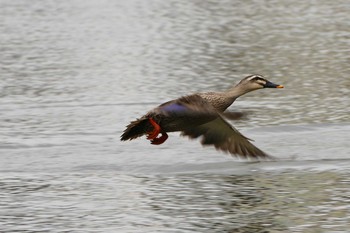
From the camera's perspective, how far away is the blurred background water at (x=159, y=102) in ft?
28.8

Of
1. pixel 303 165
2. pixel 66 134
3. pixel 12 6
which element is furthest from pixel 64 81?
pixel 12 6

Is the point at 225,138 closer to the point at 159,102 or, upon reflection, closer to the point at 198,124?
the point at 198,124

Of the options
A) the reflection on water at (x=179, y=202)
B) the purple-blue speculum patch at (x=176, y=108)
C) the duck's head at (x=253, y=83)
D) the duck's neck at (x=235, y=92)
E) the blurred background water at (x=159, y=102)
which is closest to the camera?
the reflection on water at (x=179, y=202)

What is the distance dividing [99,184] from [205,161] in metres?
1.25

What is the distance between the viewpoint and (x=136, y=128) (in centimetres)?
1012

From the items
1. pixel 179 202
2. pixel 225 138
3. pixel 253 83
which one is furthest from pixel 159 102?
pixel 179 202

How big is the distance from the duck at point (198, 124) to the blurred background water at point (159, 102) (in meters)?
0.20

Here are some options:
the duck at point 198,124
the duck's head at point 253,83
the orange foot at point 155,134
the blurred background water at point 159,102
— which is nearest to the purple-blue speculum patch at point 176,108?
the duck at point 198,124

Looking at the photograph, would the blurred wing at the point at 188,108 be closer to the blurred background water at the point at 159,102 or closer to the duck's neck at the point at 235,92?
the duck's neck at the point at 235,92

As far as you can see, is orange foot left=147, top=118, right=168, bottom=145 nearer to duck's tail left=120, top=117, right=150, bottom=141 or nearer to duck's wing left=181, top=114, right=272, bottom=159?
duck's tail left=120, top=117, right=150, bottom=141

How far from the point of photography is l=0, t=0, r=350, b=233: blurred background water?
8.77 metres

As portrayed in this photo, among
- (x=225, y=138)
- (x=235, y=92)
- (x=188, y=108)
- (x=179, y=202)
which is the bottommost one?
(x=179, y=202)

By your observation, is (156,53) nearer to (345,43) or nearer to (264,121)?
(345,43)

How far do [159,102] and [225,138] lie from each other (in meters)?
3.16
